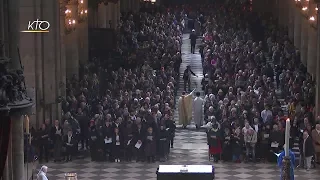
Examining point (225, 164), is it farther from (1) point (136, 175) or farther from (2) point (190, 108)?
(2) point (190, 108)

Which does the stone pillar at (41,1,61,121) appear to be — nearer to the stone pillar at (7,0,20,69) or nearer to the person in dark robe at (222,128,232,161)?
the person in dark robe at (222,128,232,161)

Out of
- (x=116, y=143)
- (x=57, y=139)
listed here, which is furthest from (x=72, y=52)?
(x=116, y=143)

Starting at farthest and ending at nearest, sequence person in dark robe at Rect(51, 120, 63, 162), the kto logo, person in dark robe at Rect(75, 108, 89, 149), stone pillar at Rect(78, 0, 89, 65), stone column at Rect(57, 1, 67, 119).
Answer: stone pillar at Rect(78, 0, 89, 65) → stone column at Rect(57, 1, 67, 119) → person in dark robe at Rect(75, 108, 89, 149) → person in dark robe at Rect(51, 120, 63, 162) → the kto logo

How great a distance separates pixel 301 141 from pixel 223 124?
8.89 feet

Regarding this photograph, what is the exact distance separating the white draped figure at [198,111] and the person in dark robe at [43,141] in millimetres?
7560

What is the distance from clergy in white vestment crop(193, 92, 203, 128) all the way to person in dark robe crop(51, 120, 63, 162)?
23.4 ft

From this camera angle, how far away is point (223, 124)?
31719mm

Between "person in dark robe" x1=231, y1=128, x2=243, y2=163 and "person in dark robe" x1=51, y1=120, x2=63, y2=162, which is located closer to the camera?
"person in dark robe" x1=231, y1=128, x2=243, y2=163

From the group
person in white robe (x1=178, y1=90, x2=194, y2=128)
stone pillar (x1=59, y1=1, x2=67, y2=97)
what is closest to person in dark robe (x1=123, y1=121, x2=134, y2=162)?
stone pillar (x1=59, y1=1, x2=67, y2=97)

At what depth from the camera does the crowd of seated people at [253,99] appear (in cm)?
3156

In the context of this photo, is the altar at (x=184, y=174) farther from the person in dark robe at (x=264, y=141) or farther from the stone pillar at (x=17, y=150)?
the person in dark robe at (x=264, y=141)

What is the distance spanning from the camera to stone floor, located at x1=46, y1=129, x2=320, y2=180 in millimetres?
A: 29578

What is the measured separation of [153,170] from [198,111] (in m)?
7.29

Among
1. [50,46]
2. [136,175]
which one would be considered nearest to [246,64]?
[50,46]
